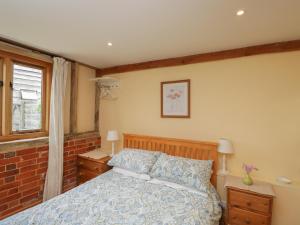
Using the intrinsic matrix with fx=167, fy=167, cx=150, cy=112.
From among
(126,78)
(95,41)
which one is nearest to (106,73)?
(126,78)

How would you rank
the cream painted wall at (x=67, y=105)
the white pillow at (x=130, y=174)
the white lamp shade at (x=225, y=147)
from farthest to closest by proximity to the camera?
the cream painted wall at (x=67, y=105) < the white pillow at (x=130, y=174) < the white lamp shade at (x=225, y=147)

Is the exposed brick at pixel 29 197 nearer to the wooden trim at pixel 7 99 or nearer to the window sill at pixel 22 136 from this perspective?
the window sill at pixel 22 136

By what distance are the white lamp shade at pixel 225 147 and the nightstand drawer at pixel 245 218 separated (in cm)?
65

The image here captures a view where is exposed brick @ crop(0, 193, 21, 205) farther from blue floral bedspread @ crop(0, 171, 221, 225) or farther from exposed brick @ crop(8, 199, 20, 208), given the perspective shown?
blue floral bedspread @ crop(0, 171, 221, 225)

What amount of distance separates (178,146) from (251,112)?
110 centimetres

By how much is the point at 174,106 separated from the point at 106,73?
1.58 m

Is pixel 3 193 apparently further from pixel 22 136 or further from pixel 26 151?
pixel 22 136

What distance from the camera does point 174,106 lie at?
2.68 m

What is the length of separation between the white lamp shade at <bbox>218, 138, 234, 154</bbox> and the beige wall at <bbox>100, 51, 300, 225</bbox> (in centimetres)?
12

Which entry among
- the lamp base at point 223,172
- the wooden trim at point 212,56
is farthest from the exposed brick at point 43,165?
the lamp base at point 223,172

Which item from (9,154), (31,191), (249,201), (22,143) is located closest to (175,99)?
(249,201)

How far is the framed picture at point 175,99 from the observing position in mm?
2598

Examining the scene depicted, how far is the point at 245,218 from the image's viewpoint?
1.83 meters

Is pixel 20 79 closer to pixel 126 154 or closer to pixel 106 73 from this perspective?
pixel 106 73
